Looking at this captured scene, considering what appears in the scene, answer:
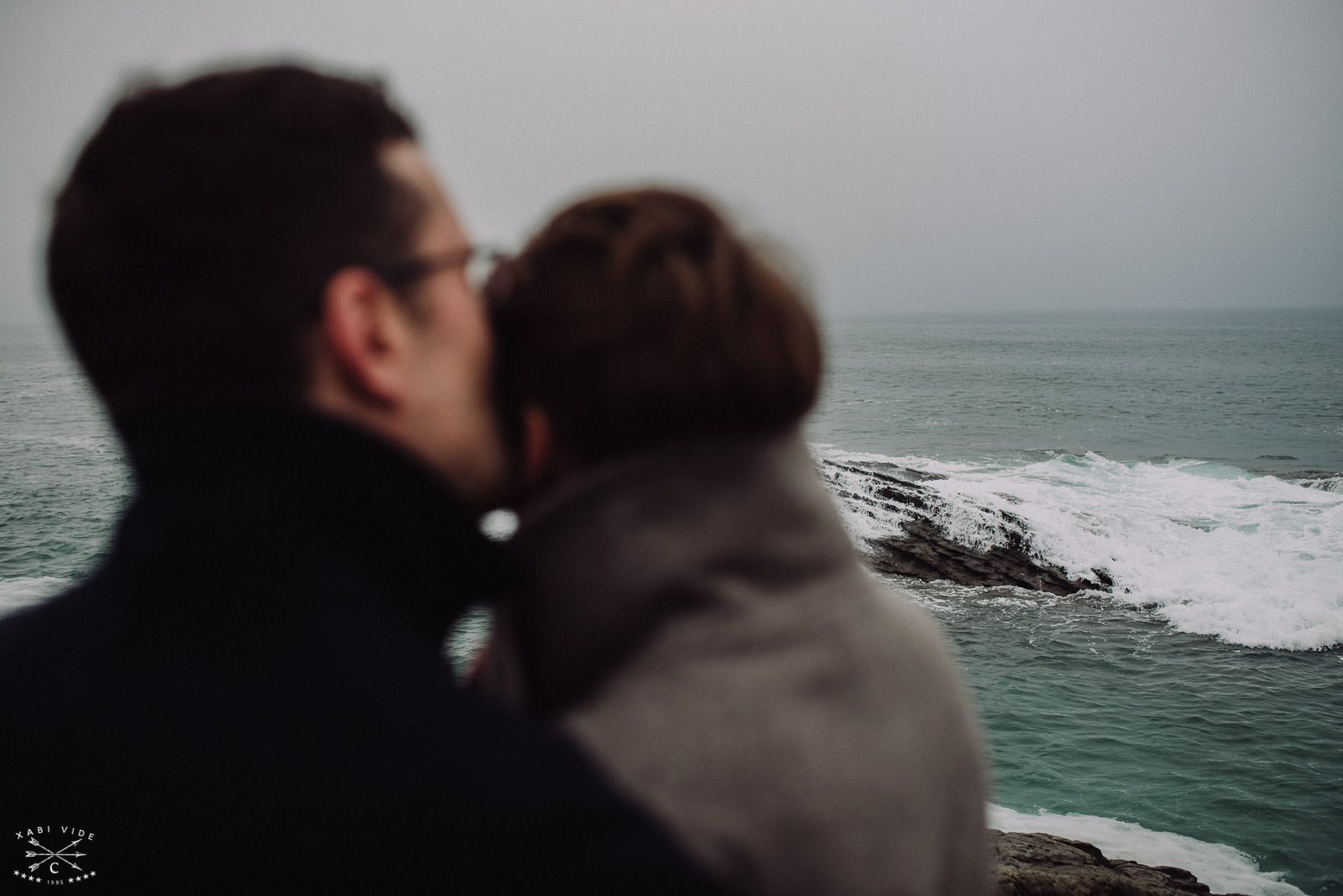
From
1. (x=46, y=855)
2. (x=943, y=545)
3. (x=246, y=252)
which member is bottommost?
(x=943, y=545)

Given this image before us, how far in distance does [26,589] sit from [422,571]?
20.2m

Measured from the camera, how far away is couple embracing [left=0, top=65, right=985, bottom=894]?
98 centimetres

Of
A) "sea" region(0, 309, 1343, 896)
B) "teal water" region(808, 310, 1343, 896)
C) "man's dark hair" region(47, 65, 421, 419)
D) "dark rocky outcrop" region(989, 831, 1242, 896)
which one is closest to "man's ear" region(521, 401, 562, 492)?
"man's dark hair" region(47, 65, 421, 419)

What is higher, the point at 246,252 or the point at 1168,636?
the point at 246,252

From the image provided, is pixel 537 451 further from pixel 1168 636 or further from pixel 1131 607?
pixel 1131 607

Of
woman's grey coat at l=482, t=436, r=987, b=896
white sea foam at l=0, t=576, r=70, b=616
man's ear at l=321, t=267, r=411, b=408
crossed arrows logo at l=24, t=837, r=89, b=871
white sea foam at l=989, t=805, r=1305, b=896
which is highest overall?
man's ear at l=321, t=267, r=411, b=408

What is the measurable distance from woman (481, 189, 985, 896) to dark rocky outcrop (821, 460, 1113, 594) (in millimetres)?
18939

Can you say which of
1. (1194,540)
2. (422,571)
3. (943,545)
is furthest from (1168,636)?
(422,571)

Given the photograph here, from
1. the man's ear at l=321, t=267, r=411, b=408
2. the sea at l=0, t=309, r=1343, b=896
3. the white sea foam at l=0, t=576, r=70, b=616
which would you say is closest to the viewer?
the man's ear at l=321, t=267, r=411, b=408

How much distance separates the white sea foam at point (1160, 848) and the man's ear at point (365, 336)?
1145 cm

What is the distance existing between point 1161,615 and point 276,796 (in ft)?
68.8

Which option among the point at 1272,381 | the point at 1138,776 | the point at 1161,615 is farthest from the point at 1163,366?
the point at 1138,776

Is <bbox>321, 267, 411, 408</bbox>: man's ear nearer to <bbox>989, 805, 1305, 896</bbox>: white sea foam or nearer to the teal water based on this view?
the teal water

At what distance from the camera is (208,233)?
1.13 meters
